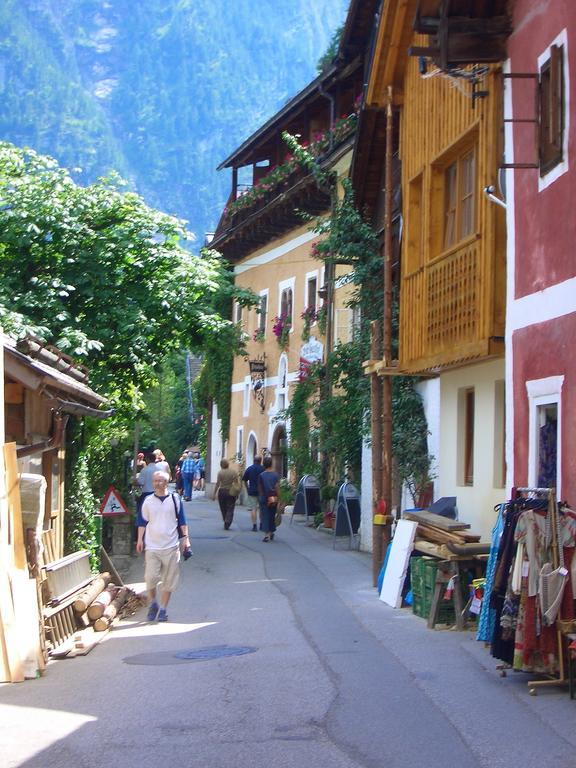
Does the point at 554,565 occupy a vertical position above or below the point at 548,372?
below

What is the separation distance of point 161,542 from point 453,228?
5460mm

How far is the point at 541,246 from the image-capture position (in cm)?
1150

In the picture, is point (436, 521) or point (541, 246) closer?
point (541, 246)

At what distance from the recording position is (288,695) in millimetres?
9047

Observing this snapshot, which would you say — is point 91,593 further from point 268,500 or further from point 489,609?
point 268,500

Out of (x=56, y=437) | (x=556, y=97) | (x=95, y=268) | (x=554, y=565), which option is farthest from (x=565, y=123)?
(x=95, y=268)

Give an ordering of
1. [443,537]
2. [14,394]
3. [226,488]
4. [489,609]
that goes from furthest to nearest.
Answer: [226,488] → [443,537] → [14,394] → [489,609]

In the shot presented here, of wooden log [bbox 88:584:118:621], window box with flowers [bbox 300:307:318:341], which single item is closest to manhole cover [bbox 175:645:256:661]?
wooden log [bbox 88:584:118:621]

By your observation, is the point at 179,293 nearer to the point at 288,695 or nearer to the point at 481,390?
the point at 481,390

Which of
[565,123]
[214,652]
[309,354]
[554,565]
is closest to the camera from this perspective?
[554,565]

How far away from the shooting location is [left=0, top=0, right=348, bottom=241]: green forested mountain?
146375 millimetres

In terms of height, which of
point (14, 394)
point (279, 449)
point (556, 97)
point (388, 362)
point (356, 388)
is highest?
point (556, 97)

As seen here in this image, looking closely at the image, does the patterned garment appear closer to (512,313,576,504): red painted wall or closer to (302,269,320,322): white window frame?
(512,313,576,504): red painted wall

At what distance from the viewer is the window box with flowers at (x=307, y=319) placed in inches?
1235
